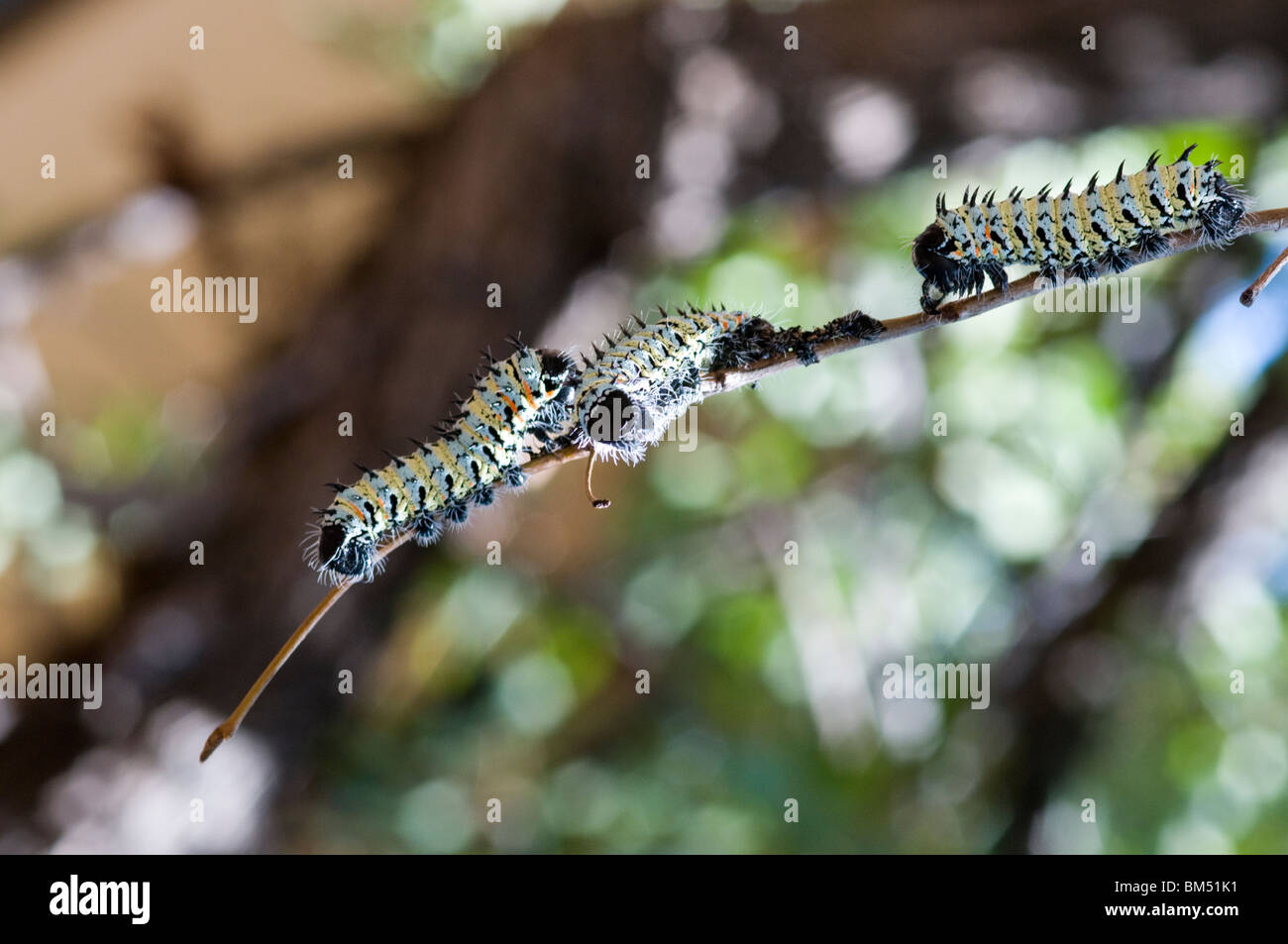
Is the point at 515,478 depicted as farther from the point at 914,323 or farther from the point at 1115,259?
the point at 1115,259

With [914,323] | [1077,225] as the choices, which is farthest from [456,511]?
[1077,225]

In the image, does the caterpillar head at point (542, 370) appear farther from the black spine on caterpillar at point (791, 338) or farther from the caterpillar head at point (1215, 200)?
the caterpillar head at point (1215, 200)

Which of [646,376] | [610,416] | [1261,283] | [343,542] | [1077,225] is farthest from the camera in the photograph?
[1077,225]

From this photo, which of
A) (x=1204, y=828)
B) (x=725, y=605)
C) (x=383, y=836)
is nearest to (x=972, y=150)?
(x=725, y=605)

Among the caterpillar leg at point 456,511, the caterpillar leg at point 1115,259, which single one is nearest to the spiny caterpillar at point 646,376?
the caterpillar leg at point 456,511

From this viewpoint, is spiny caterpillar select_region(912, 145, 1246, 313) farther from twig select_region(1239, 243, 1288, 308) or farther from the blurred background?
the blurred background
